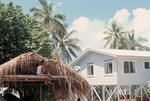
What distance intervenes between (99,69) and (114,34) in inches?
727

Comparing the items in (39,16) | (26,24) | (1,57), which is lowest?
(1,57)

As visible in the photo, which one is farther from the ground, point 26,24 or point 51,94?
point 26,24

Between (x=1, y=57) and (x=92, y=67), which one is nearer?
(x=1, y=57)

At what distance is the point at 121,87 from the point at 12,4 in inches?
634

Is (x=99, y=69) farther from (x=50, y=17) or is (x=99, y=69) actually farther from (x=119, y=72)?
(x=50, y=17)

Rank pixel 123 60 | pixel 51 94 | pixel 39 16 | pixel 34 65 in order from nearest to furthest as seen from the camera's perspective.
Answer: pixel 34 65 → pixel 51 94 → pixel 123 60 → pixel 39 16

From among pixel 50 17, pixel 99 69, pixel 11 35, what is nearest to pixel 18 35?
pixel 11 35

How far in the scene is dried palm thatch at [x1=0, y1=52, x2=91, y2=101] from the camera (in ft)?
44.5

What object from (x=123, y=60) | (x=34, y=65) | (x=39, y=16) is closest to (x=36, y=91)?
(x=34, y=65)

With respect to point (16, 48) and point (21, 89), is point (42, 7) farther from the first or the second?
point (21, 89)

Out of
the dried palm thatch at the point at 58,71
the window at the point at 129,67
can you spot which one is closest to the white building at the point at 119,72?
the window at the point at 129,67

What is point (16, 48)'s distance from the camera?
2003 centimetres

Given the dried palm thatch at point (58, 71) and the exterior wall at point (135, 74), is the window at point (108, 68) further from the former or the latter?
the dried palm thatch at point (58, 71)

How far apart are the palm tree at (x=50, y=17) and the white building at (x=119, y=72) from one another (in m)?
9.71
